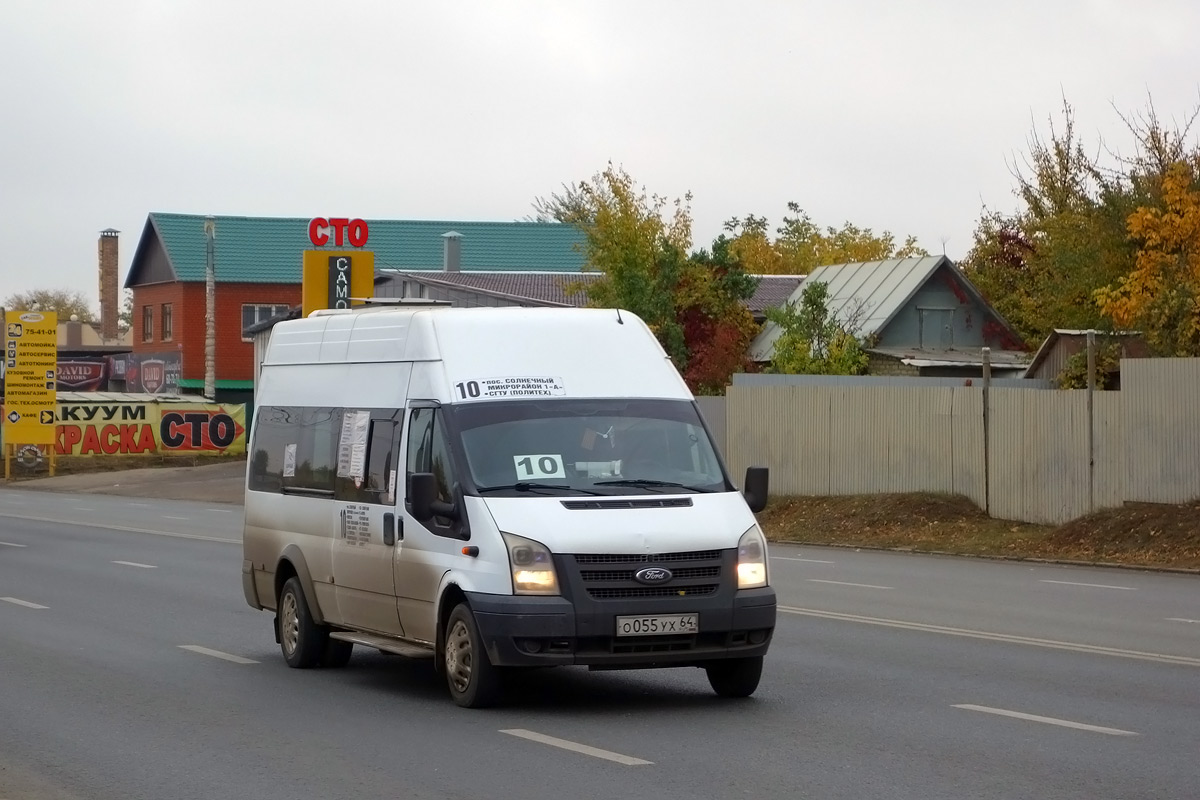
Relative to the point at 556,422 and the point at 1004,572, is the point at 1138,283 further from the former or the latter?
the point at 556,422

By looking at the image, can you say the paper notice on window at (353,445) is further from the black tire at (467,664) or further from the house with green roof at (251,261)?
the house with green roof at (251,261)

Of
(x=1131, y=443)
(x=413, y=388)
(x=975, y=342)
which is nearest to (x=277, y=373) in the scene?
(x=413, y=388)

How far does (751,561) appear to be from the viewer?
34.7 feet

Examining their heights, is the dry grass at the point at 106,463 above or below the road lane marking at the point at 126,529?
above

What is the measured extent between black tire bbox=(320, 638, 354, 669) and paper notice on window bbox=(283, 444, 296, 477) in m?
1.25

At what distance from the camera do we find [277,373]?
1401 centimetres

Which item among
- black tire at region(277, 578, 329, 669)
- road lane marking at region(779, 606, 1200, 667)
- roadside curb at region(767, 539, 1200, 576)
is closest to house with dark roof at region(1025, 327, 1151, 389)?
roadside curb at region(767, 539, 1200, 576)

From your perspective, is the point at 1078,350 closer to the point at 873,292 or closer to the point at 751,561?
the point at 873,292

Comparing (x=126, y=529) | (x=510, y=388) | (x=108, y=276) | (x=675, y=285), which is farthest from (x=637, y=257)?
(x=108, y=276)

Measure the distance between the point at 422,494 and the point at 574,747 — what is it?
81.8 inches

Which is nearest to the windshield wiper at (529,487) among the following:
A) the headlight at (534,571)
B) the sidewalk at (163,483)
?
the headlight at (534,571)

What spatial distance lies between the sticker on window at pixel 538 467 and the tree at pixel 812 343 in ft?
97.5

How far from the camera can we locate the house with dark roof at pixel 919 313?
49719mm

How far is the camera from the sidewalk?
159 feet
